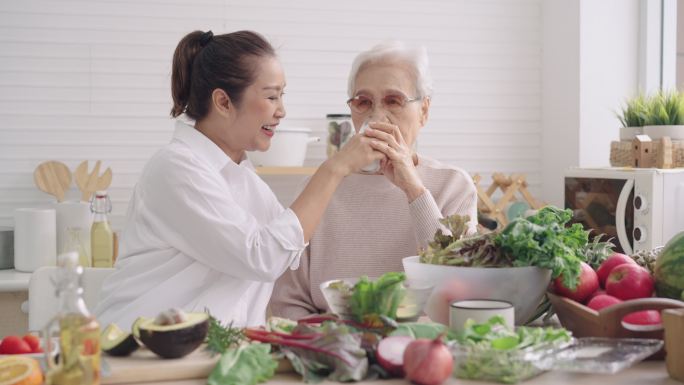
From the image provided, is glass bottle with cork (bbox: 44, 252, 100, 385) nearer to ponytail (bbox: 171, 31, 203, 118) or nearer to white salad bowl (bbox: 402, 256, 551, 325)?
white salad bowl (bbox: 402, 256, 551, 325)

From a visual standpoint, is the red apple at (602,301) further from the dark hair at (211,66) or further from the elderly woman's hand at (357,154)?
the dark hair at (211,66)

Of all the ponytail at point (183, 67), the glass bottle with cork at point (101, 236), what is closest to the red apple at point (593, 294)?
the ponytail at point (183, 67)

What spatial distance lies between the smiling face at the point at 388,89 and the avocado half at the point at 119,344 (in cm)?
126

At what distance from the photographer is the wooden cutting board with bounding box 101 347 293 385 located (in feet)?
4.17

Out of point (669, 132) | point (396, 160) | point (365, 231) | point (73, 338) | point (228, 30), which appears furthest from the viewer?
point (228, 30)

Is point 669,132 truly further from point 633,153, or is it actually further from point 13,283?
point 13,283

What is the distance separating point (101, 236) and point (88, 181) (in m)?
0.41

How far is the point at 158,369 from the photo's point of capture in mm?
1280

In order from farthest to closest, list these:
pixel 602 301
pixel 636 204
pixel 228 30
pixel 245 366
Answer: pixel 228 30
pixel 636 204
pixel 602 301
pixel 245 366

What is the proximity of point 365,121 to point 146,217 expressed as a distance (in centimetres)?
74

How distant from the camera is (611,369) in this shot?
1235 mm

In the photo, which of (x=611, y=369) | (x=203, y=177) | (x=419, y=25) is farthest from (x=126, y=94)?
(x=611, y=369)

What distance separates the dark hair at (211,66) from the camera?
226 cm

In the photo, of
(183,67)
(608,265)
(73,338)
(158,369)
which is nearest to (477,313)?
(608,265)
